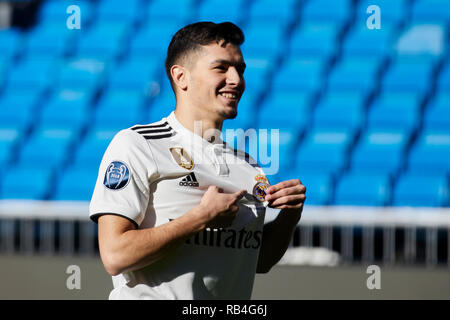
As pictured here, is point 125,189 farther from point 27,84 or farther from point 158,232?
point 27,84

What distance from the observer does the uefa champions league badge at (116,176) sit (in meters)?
2.22

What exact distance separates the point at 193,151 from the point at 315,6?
748 cm

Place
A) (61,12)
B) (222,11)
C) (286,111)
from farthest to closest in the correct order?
(61,12), (222,11), (286,111)

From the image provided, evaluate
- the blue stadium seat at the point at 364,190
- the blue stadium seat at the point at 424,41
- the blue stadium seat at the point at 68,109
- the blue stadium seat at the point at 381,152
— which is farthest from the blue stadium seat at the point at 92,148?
the blue stadium seat at the point at 424,41

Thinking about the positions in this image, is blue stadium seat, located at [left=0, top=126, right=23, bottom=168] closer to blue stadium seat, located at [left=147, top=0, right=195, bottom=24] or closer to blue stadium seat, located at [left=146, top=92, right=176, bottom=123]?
blue stadium seat, located at [left=146, top=92, right=176, bottom=123]

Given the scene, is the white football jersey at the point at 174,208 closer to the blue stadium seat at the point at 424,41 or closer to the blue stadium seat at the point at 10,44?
the blue stadium seat at the point at 424,41

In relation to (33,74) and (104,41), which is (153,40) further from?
(33,74)

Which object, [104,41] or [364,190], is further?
[104,41]

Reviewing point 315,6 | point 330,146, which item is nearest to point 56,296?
point 330,146

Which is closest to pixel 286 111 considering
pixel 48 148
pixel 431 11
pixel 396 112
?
pixel 396 112

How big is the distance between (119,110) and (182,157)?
6.56 m

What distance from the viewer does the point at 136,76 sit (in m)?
9.35

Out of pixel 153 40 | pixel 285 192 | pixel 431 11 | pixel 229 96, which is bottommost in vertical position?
pixel 285 192

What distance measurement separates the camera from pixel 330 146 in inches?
310
